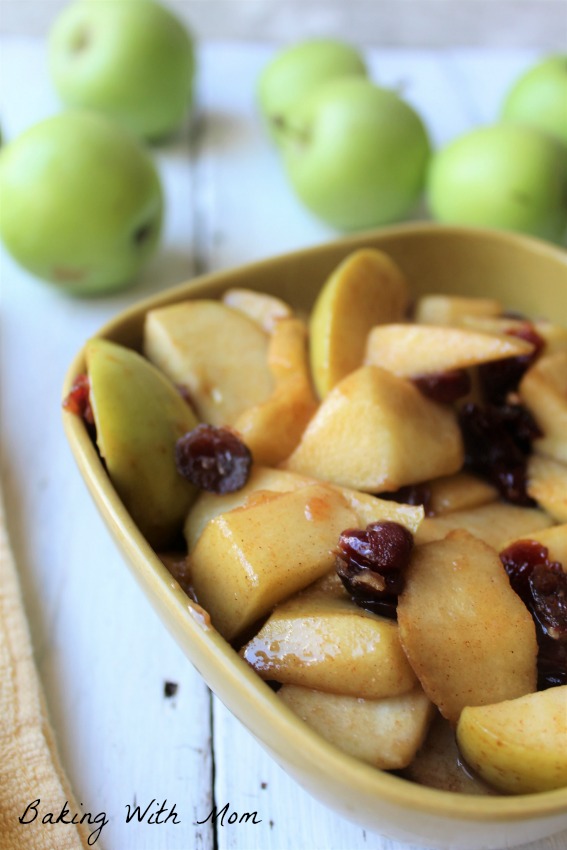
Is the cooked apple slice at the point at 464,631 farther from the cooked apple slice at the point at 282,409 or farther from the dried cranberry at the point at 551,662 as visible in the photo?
the cooked apple slice at the point at 282,409

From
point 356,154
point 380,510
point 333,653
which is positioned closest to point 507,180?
point 356,154

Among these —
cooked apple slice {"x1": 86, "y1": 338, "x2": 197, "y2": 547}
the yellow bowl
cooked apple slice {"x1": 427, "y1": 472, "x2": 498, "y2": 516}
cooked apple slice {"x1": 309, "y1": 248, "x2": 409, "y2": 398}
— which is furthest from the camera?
cooked apple slice {"x1": 309, "y1": 248, "x2": 409, "y2": 398}

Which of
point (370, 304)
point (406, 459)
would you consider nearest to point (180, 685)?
point (406, 459)

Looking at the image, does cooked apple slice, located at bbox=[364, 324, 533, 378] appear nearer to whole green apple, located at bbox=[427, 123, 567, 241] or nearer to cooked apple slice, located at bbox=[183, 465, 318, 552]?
cooked apple slice, located at bbox=[183, 465, 318, 552]

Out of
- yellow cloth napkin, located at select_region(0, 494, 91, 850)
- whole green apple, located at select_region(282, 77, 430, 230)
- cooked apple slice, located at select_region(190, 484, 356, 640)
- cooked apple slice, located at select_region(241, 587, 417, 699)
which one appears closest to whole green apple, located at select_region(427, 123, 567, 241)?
whole green apple, located at select_region(282, 77, 430, 230)

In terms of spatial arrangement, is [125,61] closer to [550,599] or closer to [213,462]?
[213,462]

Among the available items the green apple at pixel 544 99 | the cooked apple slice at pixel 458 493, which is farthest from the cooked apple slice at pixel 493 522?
the green apple at pixel 544 99
